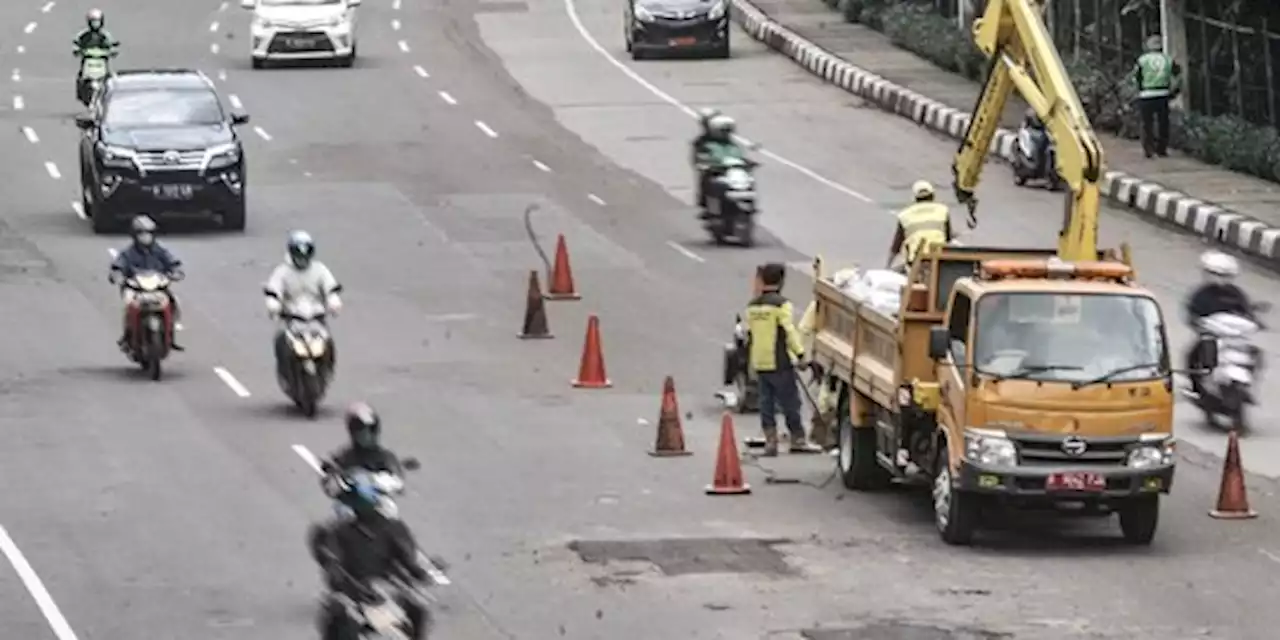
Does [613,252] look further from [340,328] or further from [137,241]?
[137,241]

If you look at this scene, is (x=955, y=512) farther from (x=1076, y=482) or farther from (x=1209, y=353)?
(x=1209, y=353)

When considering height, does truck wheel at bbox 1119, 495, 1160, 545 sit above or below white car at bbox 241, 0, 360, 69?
above

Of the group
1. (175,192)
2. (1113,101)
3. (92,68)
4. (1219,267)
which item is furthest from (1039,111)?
(92,68)

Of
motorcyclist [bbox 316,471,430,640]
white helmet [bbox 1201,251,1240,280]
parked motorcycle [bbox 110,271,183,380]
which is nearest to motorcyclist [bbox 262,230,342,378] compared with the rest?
parked motorcycle [bbox 110,271,183,380]

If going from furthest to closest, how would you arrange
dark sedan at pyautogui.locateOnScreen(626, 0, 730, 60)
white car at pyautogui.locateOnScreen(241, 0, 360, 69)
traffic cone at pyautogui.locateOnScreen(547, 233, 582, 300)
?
dark sedan at pyautogui.locateOnScreen(626, 0, 730, 60), white car at pyautogui.locateOnScreen(241, 0, 360, 69), traffic cone at pyautogui.locateOnScreen(547, 233, 582, 300)

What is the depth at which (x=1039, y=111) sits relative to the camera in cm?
2266

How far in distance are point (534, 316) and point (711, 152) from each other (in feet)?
23.6

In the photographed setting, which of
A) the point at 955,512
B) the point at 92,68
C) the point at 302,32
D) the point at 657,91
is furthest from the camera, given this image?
the point at 302,32

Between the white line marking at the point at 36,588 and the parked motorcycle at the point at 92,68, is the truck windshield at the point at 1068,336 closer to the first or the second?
the white line marking at the point at 36,588

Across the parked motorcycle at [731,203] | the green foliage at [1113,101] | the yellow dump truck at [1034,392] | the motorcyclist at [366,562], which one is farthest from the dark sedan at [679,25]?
the motorcyclist at [366,562]

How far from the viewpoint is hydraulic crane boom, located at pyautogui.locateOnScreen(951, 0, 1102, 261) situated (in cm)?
2191

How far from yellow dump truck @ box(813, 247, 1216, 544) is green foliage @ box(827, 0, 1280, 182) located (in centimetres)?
1883

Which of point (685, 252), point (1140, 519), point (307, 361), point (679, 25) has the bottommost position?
point (679, 25)

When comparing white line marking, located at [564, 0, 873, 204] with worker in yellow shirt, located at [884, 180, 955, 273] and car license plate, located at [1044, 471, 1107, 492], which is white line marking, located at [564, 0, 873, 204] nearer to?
worker in yellow shirt, located at [884, 180, 955, 273]
